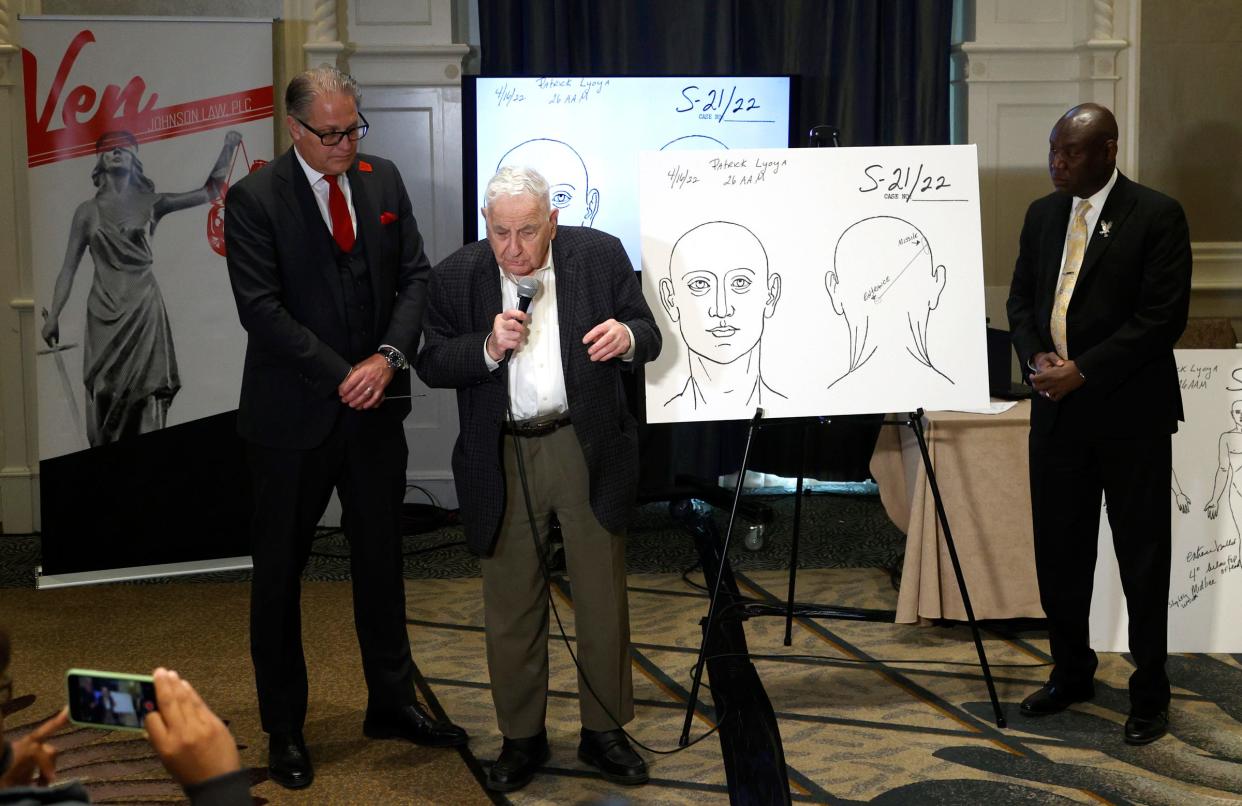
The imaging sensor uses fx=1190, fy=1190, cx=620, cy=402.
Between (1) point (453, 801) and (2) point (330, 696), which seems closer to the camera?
(1) point (453, 801)

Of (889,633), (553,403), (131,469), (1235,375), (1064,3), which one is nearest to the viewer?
(553,403)

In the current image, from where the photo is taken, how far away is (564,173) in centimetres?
518

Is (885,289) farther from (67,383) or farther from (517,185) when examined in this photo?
Result: (67,383)

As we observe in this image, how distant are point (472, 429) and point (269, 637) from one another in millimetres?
711

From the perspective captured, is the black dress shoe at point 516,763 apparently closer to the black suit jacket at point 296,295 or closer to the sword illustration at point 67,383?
the black suit jacket at point 296,295

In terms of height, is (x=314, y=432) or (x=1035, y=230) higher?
(x=1035, y=230)

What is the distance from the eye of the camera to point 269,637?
9.27ft

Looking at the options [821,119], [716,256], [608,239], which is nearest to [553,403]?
[608,239]

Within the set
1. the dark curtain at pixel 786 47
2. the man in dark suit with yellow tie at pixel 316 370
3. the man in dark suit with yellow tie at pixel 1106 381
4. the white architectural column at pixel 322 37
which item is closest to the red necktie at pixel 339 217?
the man in dark suit with yellow tie at pixel 316 370

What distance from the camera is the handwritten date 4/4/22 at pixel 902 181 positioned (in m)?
3.09

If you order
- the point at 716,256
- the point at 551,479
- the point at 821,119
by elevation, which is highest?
the point at 821,119

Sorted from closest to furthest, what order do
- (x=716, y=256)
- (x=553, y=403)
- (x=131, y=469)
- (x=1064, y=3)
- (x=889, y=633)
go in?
1. (x=553, y=403)
2. (x=716, y=256)
3. (x=889, y=633)
4. (x=131, y=469)
5. (x=1064, y=3)

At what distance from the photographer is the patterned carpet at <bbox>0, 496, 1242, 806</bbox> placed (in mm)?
2734

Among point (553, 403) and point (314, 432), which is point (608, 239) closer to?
point (553, 403)
